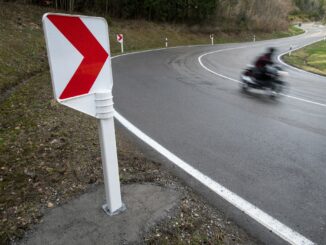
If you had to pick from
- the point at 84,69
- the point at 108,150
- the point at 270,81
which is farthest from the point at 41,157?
the point at 270,81

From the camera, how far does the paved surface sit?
7.95 feet

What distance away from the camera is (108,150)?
2531 millimetres

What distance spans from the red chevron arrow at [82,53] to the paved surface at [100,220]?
1258 millimetres

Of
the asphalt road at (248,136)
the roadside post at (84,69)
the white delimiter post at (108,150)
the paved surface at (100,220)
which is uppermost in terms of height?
the roadside post at (84,69)

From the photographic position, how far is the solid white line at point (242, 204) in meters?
2.60

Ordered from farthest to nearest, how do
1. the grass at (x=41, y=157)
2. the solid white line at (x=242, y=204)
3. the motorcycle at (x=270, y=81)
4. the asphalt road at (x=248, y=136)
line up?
the motorcycle at (x=270, y=81)
the asphalt road at (x=248, y=136)
the grass at (x=41, y=157)
the solid white line at (x=242, y=204)

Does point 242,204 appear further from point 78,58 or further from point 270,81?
point 270,81

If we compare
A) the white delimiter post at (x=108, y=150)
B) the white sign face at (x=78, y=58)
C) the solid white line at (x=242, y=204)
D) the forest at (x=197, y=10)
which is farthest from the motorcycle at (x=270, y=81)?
the forest at (x=197, y=10)

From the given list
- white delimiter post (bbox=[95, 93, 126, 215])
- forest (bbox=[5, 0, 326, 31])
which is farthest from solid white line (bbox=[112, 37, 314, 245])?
forest (bbox=[5, 0, 326, 31])

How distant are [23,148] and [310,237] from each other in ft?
12.9

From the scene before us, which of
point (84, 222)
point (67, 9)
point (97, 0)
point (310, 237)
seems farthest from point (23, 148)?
point (97, 0)

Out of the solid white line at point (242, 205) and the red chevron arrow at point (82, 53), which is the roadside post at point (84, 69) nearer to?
the red chevron arrow at point (82, 53)

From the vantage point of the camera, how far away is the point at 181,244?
240cm

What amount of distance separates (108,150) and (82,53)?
902 mm
